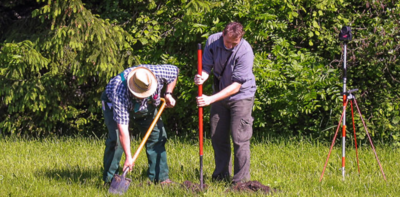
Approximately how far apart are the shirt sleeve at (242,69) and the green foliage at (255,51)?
6.43 ft

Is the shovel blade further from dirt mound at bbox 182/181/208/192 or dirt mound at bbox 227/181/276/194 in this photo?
dirt mound at bbox 227/181/276/194

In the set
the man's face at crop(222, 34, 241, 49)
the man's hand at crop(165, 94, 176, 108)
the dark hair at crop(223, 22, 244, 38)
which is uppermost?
the dark hair at crop(223, 22, 244, 38)

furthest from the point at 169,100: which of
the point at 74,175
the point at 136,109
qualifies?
the point at 74,175

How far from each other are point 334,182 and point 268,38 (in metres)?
3.05

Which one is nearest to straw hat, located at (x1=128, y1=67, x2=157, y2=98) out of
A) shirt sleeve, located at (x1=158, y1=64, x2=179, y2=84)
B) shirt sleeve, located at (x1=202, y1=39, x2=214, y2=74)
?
shirt sleeve, located at (x1=158, y1=64, x2=179, y2=84)

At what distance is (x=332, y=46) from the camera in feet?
25.9

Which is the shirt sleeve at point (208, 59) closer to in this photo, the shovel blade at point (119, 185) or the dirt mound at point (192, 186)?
the dirt mound at point (192, 186)

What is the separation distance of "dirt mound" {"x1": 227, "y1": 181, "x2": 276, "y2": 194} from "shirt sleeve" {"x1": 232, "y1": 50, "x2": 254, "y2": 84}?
1.06m

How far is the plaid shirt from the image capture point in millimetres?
4902

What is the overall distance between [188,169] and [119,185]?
55.5 inches

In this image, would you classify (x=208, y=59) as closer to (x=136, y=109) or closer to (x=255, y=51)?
(x=136, y=109)

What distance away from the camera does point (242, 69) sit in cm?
528

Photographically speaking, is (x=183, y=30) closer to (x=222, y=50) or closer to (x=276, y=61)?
(x=276, y=61)

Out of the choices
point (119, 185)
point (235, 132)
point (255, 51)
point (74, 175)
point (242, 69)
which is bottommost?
point (74, 175)
